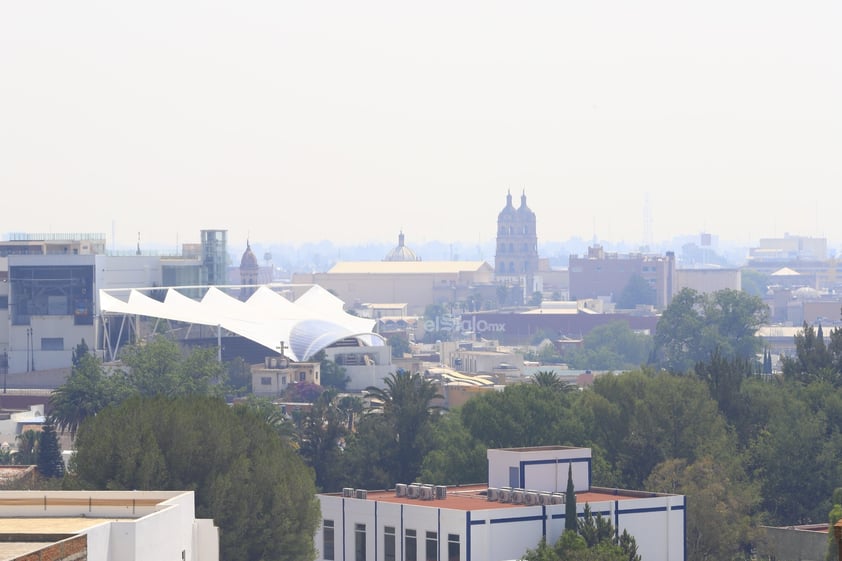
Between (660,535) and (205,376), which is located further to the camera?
(205,376)

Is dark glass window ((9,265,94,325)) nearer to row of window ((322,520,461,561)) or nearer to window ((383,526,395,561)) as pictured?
row of window ((322,520,461,561))

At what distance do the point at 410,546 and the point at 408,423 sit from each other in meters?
17.1

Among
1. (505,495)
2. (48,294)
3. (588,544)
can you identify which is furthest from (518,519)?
(48,294)

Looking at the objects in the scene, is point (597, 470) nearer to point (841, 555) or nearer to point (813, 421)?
point (813, 421)

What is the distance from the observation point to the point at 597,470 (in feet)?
240

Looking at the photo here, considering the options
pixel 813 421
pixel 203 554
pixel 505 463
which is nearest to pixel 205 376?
pixel 813 421

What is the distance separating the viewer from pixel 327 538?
65.8 m

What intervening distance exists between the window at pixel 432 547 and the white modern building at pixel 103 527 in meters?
17.7

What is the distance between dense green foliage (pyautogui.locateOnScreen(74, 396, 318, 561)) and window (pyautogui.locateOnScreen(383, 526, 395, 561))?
284cm

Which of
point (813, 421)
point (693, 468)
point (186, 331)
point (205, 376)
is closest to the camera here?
point (693, 468)

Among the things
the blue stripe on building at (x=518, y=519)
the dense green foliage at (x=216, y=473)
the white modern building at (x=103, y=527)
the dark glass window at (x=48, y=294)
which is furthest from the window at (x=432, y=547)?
the dark glass window at (x=48, y=294)

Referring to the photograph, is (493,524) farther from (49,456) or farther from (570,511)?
(49,456)

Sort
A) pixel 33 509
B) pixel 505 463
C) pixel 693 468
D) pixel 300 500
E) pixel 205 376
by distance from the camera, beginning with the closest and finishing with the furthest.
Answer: pixel 33 509 < pixel 300 500 < pixel 505 463 < pixel 693 468 < pixel 205 376

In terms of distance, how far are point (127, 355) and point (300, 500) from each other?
64334 mm
